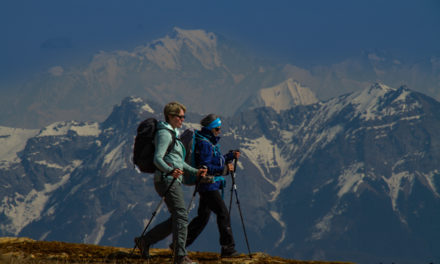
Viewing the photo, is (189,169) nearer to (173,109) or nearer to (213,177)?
(213,177)

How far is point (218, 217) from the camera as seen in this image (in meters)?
18.2

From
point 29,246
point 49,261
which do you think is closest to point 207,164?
point 49,261

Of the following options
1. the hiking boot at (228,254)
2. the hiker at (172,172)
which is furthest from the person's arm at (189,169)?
the hiking boot at (228,254)

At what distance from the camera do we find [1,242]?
73.6 feet

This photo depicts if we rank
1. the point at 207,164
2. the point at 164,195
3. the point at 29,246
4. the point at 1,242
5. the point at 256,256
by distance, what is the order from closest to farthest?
the point at 164,195, the point at 207,164, the point at 256,256, the point at 29,246, the point at 1,242

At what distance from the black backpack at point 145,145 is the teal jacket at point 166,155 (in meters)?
0.15

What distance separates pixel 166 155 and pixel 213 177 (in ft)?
5.91

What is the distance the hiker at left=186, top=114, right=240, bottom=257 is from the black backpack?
1.59m

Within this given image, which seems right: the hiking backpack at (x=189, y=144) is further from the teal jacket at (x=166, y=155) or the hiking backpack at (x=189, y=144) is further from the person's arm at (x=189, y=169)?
the person's arm at (x=189, y=169)

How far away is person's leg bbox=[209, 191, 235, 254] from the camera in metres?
18.0

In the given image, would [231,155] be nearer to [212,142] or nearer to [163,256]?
[212,142]

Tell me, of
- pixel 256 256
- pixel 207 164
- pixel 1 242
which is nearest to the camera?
pixel 207 164

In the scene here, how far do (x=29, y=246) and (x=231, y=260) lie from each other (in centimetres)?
723

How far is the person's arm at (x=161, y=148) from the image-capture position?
1617cm
